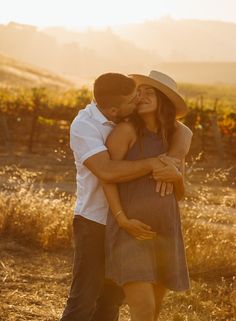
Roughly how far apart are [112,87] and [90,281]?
0.98 meters

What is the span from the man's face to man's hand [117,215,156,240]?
0.49 metres

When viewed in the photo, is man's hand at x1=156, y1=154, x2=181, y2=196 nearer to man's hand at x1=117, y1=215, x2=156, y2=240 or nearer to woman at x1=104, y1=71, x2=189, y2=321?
woman at x1=104, y1=71, x2=189, y2=321

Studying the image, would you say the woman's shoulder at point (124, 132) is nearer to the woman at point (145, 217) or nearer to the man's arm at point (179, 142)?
the woman at point (145, 217)

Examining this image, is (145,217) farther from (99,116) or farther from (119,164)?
(99,116)

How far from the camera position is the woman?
3385mm

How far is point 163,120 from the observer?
11.4 feet

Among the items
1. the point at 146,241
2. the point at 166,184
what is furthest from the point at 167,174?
the point at 146,241

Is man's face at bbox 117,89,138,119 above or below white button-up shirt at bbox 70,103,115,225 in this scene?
above

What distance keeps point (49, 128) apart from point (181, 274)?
702 inches

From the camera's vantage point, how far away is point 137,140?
11.3 ft

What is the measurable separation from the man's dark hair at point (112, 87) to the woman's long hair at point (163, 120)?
0.13m

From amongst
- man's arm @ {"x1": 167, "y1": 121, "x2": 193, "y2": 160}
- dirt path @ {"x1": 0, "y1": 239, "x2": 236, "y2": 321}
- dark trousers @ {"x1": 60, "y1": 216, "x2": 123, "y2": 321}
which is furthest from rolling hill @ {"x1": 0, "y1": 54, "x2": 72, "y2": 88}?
man's arm @ {"x1": 167, "y1": 121, "x2": 193, "y2": 160}

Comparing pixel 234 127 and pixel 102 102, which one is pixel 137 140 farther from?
pixel 234 127

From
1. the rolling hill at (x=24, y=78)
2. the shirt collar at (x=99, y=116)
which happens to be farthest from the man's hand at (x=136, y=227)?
the rolling hill at (x=24, y=78)
